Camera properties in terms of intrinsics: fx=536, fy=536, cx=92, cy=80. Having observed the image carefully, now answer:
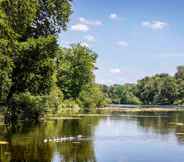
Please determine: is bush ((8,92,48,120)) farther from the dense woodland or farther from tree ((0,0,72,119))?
tree ((0,0,72,119))

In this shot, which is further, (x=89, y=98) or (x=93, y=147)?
(x=89, y=98)

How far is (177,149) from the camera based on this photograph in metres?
39.9

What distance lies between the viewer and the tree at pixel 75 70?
411ft

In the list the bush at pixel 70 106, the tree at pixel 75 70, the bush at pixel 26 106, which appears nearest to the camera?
the bush at pixel 26 106

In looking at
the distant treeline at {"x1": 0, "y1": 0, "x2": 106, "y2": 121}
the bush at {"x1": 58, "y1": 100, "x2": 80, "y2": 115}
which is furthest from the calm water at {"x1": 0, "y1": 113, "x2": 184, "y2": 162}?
the bush at {"x1": 58, "y1": 100, "x2": 80, "y2": 115}

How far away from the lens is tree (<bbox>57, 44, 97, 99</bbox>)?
411ft

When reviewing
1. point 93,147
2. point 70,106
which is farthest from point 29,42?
point 70,106

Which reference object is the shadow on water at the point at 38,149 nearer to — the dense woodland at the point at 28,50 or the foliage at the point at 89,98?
the dense woodland at the point at 28,50

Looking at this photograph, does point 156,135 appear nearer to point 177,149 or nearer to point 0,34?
point 177,149

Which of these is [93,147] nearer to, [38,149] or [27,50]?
[38,149]

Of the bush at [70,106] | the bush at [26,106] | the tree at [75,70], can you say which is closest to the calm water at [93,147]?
the bush at [26,106]

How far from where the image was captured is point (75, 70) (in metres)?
127

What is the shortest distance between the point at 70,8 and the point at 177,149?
20.5 m

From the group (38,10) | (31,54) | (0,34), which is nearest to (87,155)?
(0,34)
